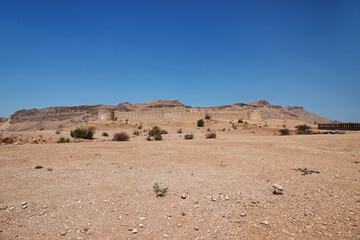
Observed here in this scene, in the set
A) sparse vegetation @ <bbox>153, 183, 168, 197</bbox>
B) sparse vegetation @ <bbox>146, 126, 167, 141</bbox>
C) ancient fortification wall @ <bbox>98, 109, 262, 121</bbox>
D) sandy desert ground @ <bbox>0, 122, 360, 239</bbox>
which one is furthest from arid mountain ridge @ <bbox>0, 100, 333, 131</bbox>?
sparse vegetation @ <bbox>153, 183, 168, 197</bbox>

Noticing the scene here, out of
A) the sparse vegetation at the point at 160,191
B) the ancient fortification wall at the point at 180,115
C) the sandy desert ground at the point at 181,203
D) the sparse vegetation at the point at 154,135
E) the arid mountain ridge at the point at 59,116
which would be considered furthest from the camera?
the arid mountain ridge at the point at 59,116

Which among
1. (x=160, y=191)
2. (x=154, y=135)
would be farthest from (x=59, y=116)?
(x=160, y=191)

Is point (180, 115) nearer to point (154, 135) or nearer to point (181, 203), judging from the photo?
point (154, 135)

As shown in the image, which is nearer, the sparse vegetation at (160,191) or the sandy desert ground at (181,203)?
the sandy desert ground at (181,203)

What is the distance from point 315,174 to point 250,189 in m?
2.40

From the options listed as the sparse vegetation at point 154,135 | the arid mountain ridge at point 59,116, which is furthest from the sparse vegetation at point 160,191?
the arid mountain ridge at point 59,116

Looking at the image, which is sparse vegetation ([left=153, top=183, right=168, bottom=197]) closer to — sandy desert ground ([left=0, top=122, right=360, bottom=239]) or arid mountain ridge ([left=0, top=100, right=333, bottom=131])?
sandy desert ground ([left=0, top=122, right=360, bottom=239])

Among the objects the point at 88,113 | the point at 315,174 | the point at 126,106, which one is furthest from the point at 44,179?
the point at 126,106

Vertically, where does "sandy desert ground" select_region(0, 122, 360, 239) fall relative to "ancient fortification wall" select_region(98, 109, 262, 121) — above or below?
below

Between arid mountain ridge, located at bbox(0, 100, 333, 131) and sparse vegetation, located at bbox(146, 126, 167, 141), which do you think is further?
arid mountain ridge, located at bbox(0, 100, 333, 131)

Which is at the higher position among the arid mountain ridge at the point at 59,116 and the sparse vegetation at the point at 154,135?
the arid mountain ridge at the point at 59,116

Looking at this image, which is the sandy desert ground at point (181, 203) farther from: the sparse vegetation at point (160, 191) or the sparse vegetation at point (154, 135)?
the sparse vegetation at point (154, 135)

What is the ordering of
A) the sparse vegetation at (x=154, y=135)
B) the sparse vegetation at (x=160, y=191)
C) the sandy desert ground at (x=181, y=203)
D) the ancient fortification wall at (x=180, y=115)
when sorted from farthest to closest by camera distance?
the ancient fortification wall at (x=180, y=115)
the sparse vegetation at (x=154, y=135)
the sparse vegetation at (x=160, y=191)
the sandy desert ground at (x=181, y=203)

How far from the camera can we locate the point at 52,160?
902 cm
